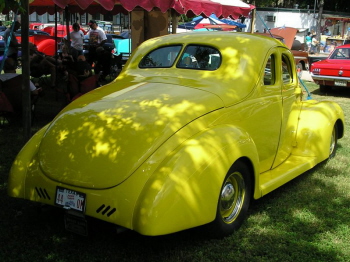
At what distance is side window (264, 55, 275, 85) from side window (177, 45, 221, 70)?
0.57 meters

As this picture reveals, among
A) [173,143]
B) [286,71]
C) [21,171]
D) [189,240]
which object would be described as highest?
[286,71]

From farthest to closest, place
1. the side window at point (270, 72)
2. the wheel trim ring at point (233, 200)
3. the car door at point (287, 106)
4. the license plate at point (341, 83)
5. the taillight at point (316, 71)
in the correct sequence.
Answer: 1. the taillight at point (316, 71)
2. the license plate at point (341, 83)
3. the car door at point (287, 106)
4. the side window at point (270, 72)
5. the wheel trim ring at point (233, 200)

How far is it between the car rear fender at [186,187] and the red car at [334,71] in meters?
9.78

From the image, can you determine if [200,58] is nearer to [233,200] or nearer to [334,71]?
[233,200]

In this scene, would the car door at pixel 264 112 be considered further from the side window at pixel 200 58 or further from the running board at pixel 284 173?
the side window at pixel 200 58

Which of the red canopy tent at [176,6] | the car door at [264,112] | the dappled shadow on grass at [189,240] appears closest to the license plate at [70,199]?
the dappled shadow on grass at [189,240]

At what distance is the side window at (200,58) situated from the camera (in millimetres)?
4504

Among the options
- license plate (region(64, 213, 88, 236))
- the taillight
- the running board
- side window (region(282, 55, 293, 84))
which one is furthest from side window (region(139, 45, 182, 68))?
the taillight

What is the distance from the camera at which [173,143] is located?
3430mm

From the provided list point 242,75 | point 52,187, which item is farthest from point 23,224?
point 242,75

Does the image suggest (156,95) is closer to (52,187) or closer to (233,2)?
(52,187)

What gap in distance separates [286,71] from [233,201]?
2167mm

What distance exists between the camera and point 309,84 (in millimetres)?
14938

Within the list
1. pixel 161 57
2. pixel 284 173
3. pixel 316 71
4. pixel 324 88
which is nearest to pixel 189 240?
pixel 284 173
